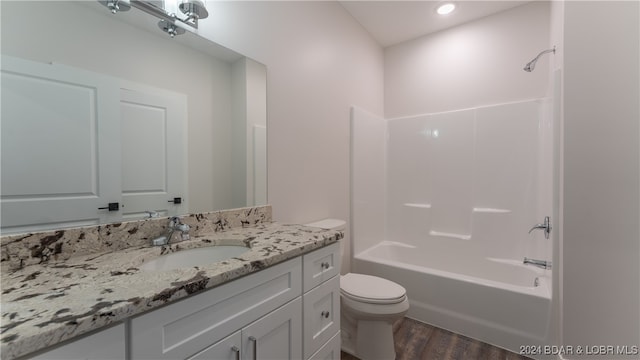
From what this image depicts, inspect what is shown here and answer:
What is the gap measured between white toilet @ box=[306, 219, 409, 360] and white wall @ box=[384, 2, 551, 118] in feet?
6.40

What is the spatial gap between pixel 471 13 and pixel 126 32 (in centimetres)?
271

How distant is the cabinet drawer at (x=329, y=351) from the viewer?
1143mm

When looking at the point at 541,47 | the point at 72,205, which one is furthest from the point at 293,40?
the point at 541,47

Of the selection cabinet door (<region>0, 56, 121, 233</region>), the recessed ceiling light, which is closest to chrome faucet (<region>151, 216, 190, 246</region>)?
cabinet door (<region>0, 56, 121, 233</region>)

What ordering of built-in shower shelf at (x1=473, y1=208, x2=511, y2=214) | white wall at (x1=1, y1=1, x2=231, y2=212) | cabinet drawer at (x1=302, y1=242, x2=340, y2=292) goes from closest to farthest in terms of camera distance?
white wall at (x1=1, y1=1, x2=231, y2=212) → cabinet drawer at (x1=302, y1=242, x2=340, y2=292) → built-in shower shelf at (x1=473, y1=208, x2=511, y2=214)

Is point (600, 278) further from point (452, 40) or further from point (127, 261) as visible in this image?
point (452, 40)

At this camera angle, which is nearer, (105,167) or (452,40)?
(105,167)

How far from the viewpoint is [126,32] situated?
1025 mm

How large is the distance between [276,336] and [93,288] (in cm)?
58

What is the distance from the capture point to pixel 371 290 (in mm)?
1677

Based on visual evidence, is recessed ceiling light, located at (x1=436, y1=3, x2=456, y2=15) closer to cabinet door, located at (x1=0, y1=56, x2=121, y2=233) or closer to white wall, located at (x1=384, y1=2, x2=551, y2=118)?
white wall, located at (x1=384, y1=2, x2=551, y2=118)

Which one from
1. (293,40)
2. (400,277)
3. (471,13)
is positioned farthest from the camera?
(471,13)

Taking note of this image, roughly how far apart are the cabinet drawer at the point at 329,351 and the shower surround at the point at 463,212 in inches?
41.8

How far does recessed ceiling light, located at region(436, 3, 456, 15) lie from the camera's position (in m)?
2.25
